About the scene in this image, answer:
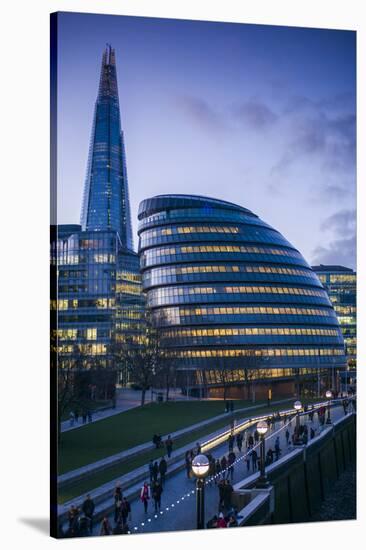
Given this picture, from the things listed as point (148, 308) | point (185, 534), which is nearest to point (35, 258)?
point (185, 534)

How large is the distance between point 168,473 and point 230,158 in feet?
38.6

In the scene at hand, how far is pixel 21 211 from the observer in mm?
21281

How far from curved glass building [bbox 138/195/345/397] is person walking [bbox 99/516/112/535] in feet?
169

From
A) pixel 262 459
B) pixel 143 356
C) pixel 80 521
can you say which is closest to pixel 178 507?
pixel 262 459

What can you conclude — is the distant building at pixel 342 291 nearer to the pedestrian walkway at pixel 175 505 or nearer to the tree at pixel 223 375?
the tree at pixel 223 375

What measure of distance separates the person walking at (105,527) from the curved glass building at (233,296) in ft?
169

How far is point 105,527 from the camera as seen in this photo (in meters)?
20.7

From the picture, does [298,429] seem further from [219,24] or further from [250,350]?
[250,350]

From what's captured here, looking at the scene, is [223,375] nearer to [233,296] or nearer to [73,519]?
[233,296]

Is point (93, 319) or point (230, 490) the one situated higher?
point (93, 319)

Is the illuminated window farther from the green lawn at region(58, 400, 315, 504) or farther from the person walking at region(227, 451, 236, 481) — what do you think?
the person walking at region(227, 451, 236, 481)

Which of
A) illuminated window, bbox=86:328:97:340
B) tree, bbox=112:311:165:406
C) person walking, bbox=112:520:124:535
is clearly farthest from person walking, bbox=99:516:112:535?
illuminated window, bbox=86:328:97:340

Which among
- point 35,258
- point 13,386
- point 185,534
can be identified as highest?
point 35,258

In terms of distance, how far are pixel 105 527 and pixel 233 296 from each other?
5606 centimetres
